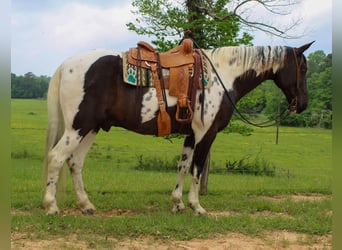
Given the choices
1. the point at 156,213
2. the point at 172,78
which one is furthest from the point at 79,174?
the point at 172,78

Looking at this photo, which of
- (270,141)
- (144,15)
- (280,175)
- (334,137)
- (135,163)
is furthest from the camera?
(270,141)

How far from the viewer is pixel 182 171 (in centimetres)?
531

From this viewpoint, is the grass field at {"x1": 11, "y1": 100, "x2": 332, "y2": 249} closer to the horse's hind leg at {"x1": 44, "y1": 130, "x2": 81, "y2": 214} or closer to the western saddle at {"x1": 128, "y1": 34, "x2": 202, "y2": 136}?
the horse's hind leg at {"x1": 44, "y1": 130, "x2": 81, "y2": 214}

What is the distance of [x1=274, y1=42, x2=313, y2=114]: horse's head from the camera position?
539 cm

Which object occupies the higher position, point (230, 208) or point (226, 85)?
point (226, 85)

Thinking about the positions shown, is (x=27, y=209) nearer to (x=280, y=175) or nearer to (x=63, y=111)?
(x=63, y=111)

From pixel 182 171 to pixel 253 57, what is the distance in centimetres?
195

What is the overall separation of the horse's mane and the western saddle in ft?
1.71

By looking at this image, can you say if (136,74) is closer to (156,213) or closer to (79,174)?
(79,174)

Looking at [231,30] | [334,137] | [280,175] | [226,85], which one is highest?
[231,30]

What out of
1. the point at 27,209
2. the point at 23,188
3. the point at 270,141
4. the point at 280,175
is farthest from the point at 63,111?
the point at 270,141

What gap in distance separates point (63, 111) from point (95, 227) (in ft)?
5.06

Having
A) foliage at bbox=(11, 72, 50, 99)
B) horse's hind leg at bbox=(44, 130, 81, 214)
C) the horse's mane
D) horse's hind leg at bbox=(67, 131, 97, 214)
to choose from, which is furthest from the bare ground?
foliage at bbox=(11, 72, 50, 99)

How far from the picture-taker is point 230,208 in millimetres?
5574
